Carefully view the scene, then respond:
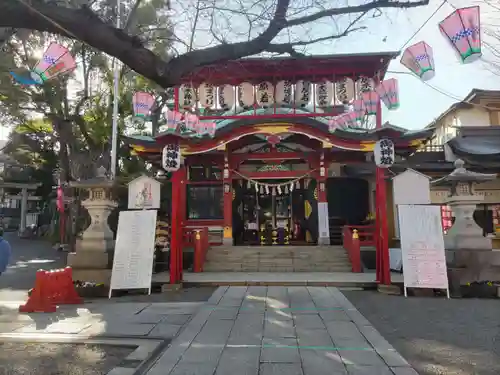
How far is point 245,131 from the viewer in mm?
14320

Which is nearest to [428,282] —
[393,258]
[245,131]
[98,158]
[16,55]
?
[393,258]

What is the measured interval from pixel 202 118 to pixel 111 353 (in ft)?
40.6

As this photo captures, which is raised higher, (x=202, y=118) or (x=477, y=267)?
(x=202, y=118)

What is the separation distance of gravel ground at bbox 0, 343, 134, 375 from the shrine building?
358 inches

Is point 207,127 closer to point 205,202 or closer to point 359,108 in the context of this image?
point 205,202

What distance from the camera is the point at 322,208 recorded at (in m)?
15.3

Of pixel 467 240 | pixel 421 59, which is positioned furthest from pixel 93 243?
pixel 467 240

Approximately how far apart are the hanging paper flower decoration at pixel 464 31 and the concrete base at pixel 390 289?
18.2 ft

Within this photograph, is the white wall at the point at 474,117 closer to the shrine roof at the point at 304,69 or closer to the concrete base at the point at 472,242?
the shrine roof at the point at 304,69

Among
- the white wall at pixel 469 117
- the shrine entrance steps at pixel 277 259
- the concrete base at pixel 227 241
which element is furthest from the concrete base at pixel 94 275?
the white wall at pixel 469 117

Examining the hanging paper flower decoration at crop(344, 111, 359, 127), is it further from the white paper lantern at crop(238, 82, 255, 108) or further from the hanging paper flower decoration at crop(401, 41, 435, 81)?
the hanging paper flower decoration at crop(401, 41, 435, 81)

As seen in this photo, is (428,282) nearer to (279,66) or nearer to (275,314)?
(275,314)

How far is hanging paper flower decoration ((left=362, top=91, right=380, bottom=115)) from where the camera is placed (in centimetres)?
1414

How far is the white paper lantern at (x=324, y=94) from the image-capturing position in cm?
1563
